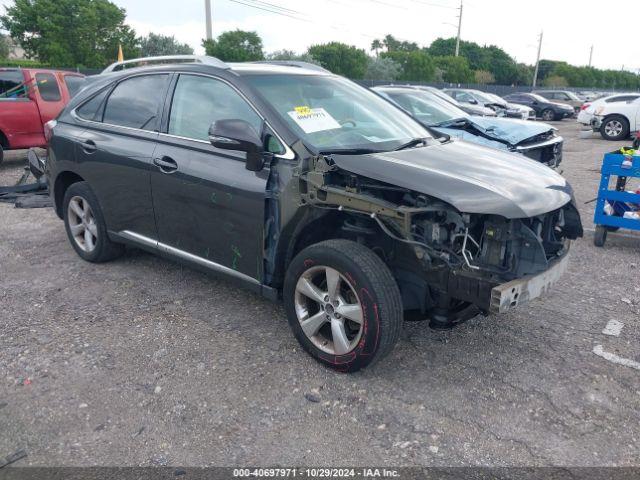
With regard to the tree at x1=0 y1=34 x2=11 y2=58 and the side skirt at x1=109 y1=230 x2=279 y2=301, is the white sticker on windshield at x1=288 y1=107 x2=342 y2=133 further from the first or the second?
the tree at x1=0 y1=34 x2=11 y2=58

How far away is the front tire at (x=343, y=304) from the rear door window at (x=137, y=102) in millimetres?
1839

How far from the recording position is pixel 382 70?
52.5m

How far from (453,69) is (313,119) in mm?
58177

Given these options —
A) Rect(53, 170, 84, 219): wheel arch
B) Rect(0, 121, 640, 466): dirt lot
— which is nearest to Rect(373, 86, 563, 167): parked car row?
Rect(0, 121, 640, 466): dirt lot

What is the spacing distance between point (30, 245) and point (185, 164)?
286 centimetres

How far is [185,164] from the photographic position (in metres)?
3.87

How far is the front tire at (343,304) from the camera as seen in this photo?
118 inches

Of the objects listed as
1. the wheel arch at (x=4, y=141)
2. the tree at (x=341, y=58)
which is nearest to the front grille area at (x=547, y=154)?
the wheel arch at (x=4, y=141)

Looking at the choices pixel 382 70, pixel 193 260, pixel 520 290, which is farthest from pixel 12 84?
pixel 382 70

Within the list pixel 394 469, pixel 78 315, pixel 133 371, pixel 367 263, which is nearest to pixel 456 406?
pixel 394 469

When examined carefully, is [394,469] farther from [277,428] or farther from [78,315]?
[78,315]

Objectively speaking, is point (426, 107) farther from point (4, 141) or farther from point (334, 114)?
point (4, 141)

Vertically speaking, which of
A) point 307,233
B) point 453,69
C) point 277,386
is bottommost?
point 277,386

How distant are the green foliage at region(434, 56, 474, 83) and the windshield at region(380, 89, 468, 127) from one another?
167 ft
